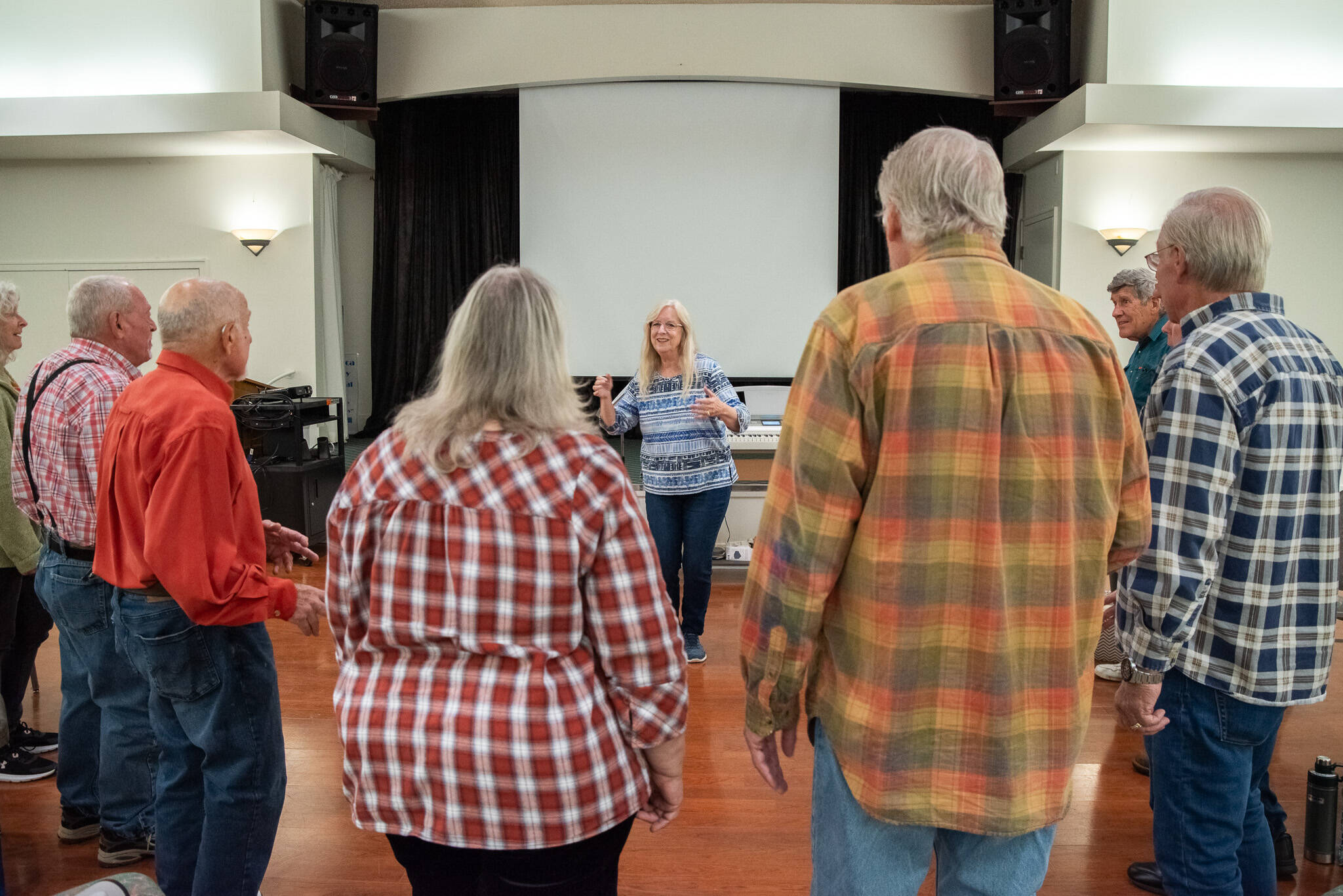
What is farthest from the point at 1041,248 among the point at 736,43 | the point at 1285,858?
the point at 1285,858

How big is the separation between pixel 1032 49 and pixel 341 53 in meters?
4.75

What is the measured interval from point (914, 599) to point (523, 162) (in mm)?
6727

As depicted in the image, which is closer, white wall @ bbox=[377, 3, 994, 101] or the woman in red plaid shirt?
the woman in red plaid shirt

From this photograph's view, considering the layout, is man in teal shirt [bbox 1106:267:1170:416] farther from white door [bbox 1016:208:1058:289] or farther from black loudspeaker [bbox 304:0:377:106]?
black loudspeaker [bbox 304:0:377:106]

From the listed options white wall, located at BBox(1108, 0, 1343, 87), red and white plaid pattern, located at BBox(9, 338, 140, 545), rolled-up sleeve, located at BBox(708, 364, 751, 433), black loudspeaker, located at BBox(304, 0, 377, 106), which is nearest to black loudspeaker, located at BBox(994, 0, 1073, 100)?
white wall, located at BBox(1108, 0, 1343, 87)

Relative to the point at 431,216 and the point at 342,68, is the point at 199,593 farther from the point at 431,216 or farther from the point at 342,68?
the point at 431,216

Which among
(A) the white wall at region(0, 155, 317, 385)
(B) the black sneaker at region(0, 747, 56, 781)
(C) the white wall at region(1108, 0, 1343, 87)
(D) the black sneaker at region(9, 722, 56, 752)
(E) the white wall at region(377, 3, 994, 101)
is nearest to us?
(B) the black sneaker at region(0, 747, 56, 781)

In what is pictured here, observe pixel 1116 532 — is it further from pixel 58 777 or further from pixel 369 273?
pixel 369 273

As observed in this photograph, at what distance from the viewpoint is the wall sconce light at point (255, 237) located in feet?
23.3

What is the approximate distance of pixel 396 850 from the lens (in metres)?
1.38

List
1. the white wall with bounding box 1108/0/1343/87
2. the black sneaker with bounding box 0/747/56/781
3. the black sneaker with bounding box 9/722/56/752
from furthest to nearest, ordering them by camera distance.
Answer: the white wall with bounding box 1108/0/1343/87, the black sneaker with bounding box 9/722/56/752, the black sneaker with bounding box 0/747/56/781

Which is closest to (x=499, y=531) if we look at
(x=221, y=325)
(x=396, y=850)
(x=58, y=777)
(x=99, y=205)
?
(x=396, y=850)

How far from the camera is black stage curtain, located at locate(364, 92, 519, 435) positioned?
334 inches

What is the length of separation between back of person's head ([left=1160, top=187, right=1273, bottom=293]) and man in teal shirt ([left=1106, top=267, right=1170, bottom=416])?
6.01 ft
